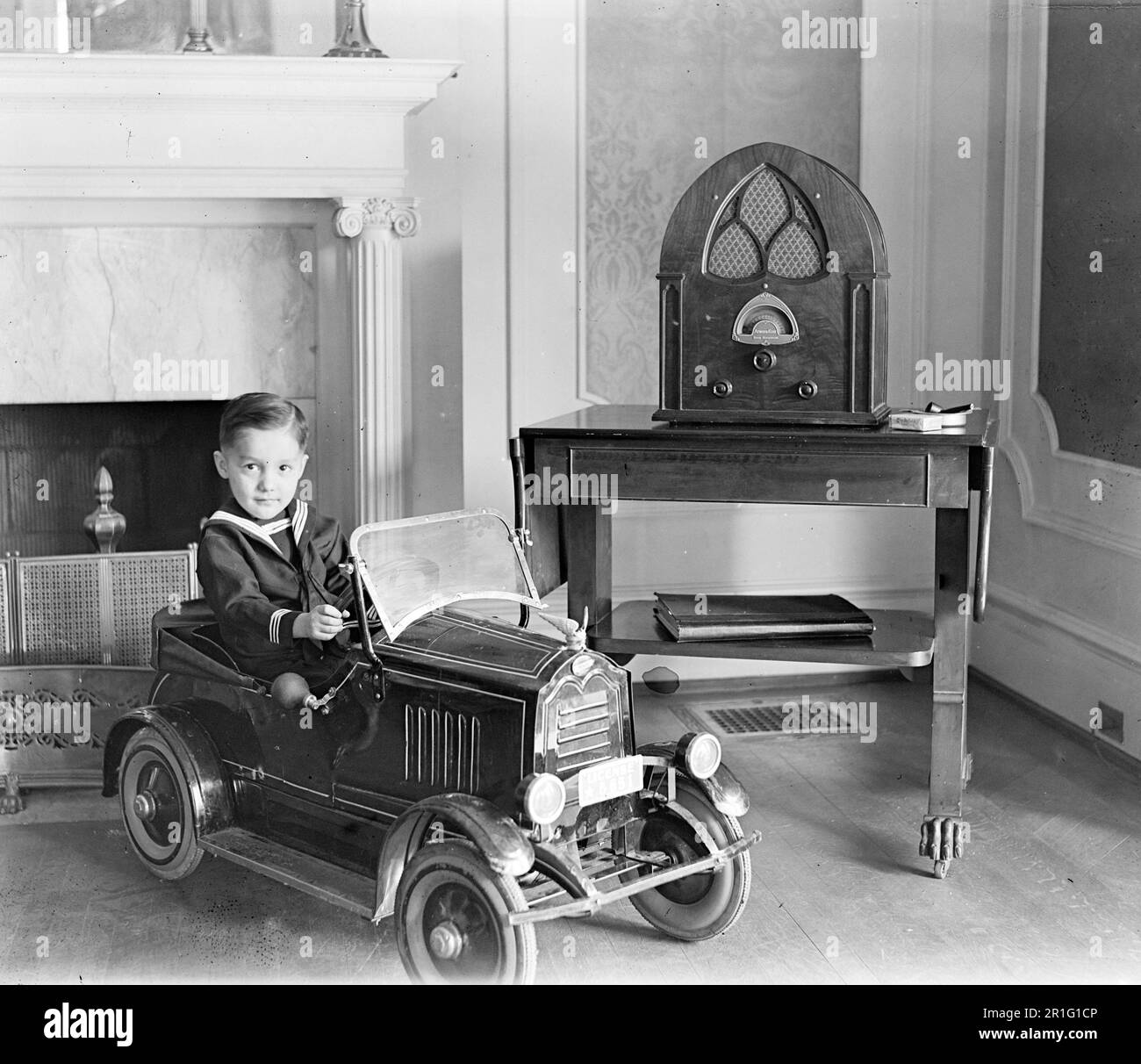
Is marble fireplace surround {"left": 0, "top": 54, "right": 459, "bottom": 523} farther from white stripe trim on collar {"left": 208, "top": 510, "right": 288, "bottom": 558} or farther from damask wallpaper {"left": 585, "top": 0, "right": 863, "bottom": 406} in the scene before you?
white stripe trim on collar {"left": 208, "top": 510, "right": 288, "bottom": 558}

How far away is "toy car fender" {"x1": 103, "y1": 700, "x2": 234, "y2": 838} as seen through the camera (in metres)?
3.10

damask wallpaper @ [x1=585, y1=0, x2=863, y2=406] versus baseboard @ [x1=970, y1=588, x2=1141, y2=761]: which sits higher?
damask wallpaper @ [x1=585, y1=0, x2=863, y2=406]

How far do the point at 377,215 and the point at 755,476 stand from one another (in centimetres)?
163

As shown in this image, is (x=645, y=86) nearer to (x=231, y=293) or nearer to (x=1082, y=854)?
(x=231, y=293)

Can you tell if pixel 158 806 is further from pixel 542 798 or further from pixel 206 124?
pixel 206 124

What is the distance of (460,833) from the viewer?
258 cm

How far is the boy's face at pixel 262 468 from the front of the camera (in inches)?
126

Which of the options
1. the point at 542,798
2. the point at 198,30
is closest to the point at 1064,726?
the point at 542,798

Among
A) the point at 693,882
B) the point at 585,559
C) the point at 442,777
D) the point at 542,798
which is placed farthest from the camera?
the point at 585,559

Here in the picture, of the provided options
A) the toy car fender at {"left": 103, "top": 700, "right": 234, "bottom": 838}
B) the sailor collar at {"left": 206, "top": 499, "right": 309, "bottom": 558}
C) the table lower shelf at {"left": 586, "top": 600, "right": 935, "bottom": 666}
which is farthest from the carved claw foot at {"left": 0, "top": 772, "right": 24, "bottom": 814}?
the table lower shelf at {"left": 586, "top": 600, "right": 935, "bottom": 666}

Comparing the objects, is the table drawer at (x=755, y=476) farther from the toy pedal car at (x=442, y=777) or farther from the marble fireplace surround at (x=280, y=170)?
the marble fireplace surround at (x=280, y=170)

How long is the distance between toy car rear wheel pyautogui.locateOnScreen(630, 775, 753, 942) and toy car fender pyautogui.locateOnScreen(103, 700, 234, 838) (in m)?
0.96

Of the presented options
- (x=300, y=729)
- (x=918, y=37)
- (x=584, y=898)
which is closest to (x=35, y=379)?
(x=300, y=729)

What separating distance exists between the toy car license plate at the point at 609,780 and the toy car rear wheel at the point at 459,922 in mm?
254
